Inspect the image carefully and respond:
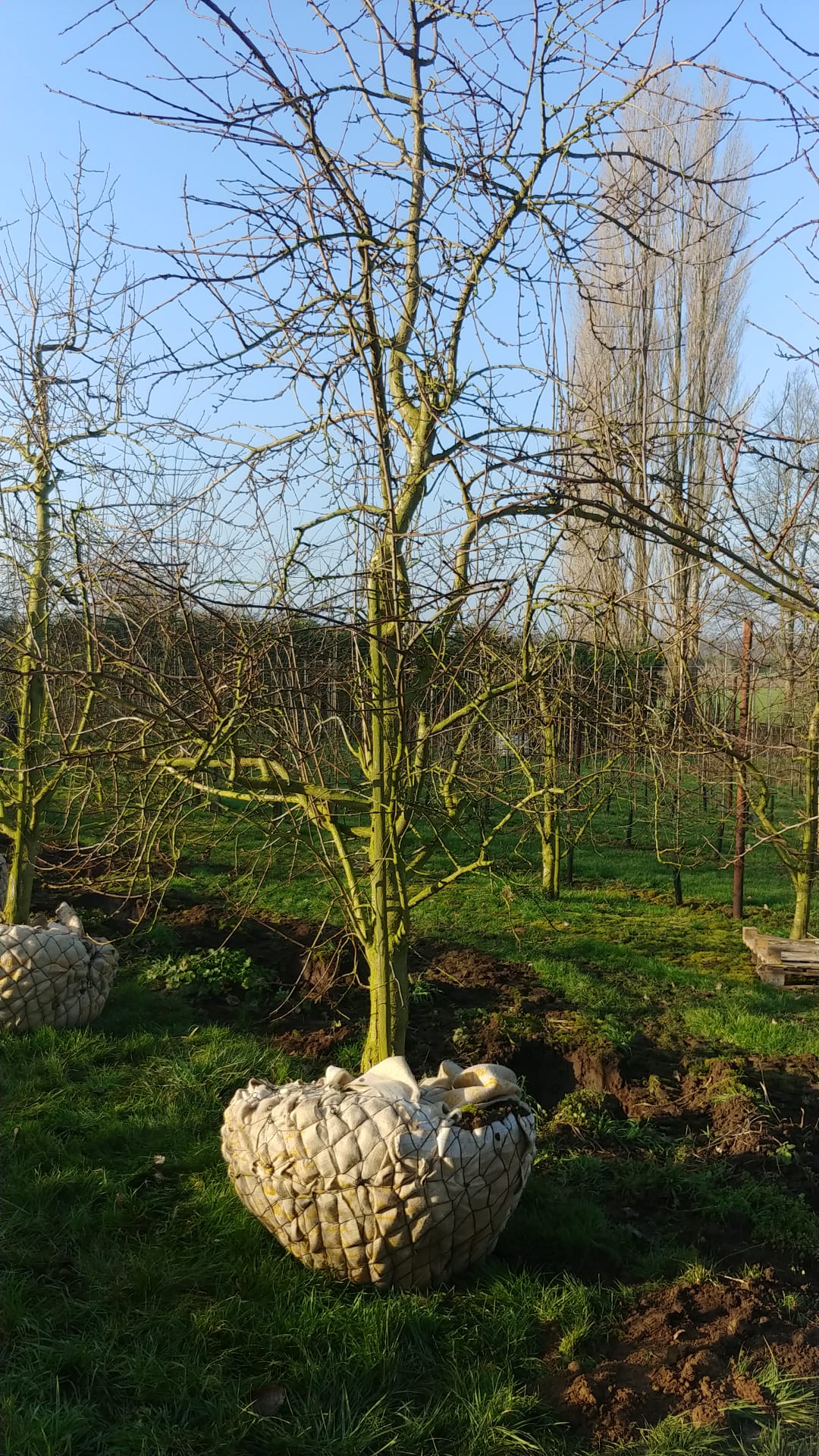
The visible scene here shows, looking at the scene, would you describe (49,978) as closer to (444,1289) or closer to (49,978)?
(49,978)

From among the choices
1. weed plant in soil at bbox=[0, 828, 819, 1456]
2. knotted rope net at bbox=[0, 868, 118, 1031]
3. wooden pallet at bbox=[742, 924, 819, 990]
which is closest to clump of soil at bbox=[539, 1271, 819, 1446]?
weed plant in soil at bbox=[0, 828, 819, 1456]

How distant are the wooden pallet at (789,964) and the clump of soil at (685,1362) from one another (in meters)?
3.99

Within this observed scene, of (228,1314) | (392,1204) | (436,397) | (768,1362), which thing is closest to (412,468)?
(436,397)

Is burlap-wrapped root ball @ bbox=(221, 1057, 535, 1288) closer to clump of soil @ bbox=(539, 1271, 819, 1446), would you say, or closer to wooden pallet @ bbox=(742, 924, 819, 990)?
clump of soil @ bbox=(539, 1271, 819, 1446)

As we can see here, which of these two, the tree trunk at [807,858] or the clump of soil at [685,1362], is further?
the tree trunk at [807,858]

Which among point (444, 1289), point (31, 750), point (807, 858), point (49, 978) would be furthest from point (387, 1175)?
point (807, 858)

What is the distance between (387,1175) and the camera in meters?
2.78

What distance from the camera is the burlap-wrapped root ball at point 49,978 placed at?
477 centimetres

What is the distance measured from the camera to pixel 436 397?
133 inches

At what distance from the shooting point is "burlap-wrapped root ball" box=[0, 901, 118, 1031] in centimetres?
477

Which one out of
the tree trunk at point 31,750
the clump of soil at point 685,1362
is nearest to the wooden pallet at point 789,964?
the clump of soil at point 685,1362

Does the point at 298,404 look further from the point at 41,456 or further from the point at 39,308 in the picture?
the point at 39,308

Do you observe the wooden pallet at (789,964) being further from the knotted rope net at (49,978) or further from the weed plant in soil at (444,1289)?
the knotted rope net at (49,978)

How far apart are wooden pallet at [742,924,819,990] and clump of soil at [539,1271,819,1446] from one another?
3.99m
